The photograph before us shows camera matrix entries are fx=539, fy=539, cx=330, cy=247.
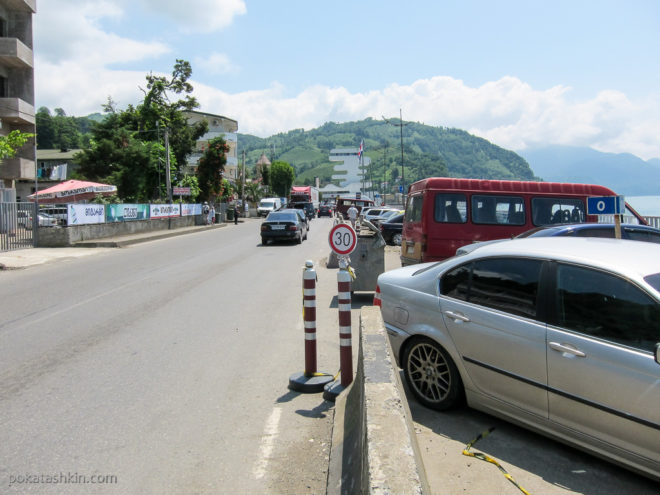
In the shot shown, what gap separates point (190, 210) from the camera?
130 feet

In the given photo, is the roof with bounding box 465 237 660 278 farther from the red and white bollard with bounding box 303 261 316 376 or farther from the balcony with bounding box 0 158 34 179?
the balcony with bounding box 0 158 34 179

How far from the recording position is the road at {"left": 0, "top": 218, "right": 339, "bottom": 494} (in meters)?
3.74

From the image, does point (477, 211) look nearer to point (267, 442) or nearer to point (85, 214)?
point (267, 442)

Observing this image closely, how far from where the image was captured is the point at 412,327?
5070 millimetres

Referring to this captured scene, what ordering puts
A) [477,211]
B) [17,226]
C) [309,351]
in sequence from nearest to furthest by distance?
[309,351] < [477,211] < [17,226]

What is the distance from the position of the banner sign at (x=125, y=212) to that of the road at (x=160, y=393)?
14.6m

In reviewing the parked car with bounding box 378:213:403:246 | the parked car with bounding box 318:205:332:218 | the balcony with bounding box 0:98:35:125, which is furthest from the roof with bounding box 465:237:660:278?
the parked car with bounding box 318:205:332:218

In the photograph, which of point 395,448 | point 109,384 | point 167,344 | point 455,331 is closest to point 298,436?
point 455,331

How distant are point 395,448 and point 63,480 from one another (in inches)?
93.9

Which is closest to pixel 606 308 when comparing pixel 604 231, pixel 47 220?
pixel 604 231

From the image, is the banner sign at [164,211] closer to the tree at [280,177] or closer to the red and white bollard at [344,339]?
the red and white bollard at [344,339]

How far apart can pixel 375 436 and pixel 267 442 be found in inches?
67.6

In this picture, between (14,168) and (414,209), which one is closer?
(414,209)

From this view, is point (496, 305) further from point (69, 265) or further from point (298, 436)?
point (69, 265)
